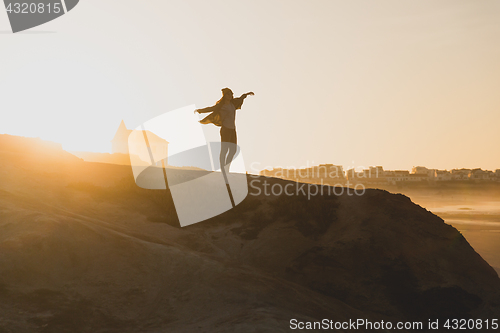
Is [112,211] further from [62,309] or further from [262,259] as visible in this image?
[62,309]

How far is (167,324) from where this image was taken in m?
4.83

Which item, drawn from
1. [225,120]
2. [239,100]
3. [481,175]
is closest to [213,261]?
[225,120]

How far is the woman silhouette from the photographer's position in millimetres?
11727

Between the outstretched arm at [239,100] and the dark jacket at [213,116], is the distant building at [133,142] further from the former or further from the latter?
the dark jacket at [213,116]

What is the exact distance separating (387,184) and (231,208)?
308 feet

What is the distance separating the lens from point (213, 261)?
6.71 meters

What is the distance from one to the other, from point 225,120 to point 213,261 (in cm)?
600

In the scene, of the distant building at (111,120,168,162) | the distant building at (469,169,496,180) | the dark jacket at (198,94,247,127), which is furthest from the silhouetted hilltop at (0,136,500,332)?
the distant building at (469,169,496,180)

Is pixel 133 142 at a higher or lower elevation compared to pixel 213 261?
higher

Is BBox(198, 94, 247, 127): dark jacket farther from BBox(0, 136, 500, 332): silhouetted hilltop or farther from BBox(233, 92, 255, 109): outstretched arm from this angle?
BBox(0, 136, 500, 332): silhouetted hilltop

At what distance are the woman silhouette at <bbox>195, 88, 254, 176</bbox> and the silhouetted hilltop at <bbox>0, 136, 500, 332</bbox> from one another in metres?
2.17

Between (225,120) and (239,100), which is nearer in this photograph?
(225,120)

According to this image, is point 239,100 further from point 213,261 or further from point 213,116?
point 213,261

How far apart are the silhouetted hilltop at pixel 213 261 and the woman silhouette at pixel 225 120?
7.11 feet
